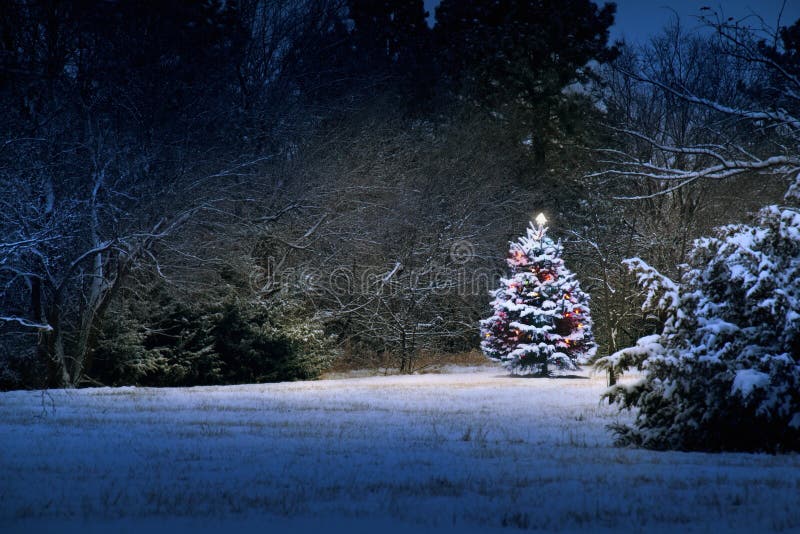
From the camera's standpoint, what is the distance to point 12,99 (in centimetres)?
2130

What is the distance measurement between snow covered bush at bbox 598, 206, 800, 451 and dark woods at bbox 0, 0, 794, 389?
8.71 m

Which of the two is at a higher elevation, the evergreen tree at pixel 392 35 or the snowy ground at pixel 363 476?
the evergreen tree at pixel 392 35

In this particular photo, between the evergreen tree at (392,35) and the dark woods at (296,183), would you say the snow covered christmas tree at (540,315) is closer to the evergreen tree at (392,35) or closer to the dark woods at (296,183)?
the dark woods at (296,183)

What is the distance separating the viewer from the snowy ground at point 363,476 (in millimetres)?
5773

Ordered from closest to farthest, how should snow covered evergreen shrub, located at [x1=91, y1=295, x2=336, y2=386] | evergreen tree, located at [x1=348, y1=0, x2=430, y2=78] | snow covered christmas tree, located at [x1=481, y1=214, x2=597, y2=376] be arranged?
1. snow covered evergreen shrub, located at [x1=91, y1=295, x2=336, y2=386]
2. snow covered christmas tree, located at [x1=481, y1=214, x2=597, y2=376]
3. evergreen tree, located at [x1=348, y1=0, x2=430, y2=78]

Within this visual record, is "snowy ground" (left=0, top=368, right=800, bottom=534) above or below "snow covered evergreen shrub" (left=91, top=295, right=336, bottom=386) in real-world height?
below

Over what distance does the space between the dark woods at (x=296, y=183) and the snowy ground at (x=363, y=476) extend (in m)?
4.03

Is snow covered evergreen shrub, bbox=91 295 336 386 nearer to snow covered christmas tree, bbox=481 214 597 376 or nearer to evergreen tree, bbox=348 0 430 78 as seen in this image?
snow covered christmas tree, bbox=481 214 597 376

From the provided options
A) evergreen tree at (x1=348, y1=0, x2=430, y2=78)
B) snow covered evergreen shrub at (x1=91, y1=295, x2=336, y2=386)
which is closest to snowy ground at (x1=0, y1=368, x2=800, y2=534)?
snow covered evergreen shrub at (x1=91, y1=295, x2=336, y2=386)

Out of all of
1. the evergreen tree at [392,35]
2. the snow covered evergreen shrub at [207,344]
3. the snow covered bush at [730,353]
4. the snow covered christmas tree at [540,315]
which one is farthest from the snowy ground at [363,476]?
the evergreen tree at [392,35]

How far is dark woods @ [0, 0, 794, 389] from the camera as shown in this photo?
21.4 m

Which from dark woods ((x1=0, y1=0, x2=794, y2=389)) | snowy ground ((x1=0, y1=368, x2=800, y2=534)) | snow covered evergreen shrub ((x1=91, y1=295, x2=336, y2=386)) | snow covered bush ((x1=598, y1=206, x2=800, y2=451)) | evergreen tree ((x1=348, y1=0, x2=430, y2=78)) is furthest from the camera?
evergreen tree ((x1=348, y1=0, x2=430, y2=78))

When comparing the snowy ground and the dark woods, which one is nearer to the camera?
the snowy ground

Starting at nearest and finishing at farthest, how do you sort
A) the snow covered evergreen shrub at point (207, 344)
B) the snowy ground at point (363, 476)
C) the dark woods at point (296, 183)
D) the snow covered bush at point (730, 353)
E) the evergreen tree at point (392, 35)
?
the snowy ground at point (363, 476), the snow covered bush at point (730, 353), the dark woods at point (296, 183), the snow covered evergreen shrub at point (207, 344), the evergreen tree at point (392, 35)
